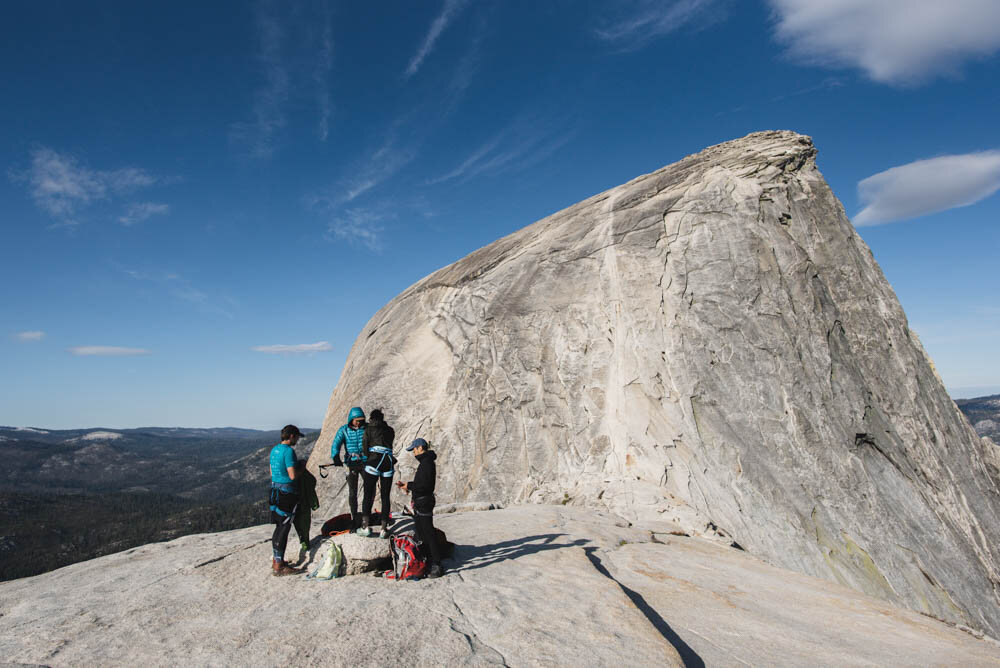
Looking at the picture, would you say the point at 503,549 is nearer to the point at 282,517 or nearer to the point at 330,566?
the point at 330,566

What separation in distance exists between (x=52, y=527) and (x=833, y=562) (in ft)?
490

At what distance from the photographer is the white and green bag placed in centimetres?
827

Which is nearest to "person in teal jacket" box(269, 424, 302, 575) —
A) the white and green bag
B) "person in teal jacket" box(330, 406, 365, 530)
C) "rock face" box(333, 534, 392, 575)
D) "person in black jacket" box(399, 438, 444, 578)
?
the white and green bag

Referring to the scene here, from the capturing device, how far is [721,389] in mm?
15289

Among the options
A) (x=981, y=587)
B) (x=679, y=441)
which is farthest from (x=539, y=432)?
(x=981, y=587)

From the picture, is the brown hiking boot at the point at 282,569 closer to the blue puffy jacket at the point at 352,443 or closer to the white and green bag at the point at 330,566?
the white and green bag at the point at 330,566

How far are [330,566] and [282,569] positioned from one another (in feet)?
2.94

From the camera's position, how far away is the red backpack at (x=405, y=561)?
8.29 meters

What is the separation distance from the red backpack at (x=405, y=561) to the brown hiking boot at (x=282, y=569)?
1.57 m

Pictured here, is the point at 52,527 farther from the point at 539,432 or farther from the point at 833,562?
the point at 833,562

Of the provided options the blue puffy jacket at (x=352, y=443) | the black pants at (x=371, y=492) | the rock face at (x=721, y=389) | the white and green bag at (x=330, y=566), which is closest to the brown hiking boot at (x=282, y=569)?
the white and green bag at (x=330, y=566)

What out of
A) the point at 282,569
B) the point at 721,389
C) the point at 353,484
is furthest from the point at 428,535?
the point at 721,389

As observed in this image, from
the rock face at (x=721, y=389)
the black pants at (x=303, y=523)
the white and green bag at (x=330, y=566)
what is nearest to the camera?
the white and green bag at (x=330, y=566)

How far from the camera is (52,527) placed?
110938 mm
